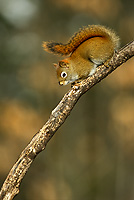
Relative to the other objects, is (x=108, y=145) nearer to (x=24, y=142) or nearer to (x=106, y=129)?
(x=106, y=129)

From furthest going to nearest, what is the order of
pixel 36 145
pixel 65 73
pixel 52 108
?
pixel 52 108, pixel 65 73, pixel 36 145

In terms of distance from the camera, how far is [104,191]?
590 centimetres

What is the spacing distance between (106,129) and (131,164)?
66 cm

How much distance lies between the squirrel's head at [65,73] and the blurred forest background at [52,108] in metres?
2.66

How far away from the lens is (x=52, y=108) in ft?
18.3

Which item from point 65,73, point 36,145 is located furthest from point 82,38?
point 36,145

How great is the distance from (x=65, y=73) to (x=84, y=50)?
229 millimetres

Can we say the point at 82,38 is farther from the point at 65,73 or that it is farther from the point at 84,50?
the point at 65,73

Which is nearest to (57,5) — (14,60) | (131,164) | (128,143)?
(14,60)

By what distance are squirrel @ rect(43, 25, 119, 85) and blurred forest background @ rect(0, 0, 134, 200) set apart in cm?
262

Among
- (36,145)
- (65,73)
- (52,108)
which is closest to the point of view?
(36,145)

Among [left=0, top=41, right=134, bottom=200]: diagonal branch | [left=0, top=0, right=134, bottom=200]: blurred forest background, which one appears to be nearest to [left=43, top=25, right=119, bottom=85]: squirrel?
[left=0, top=41, right=134, bottom=200]: diagonal branch

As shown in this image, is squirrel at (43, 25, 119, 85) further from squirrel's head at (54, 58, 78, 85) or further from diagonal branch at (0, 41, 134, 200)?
diagonal branch at (0, 41, 134, 200)

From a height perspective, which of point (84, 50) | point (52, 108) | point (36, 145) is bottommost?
point (36, 145)
